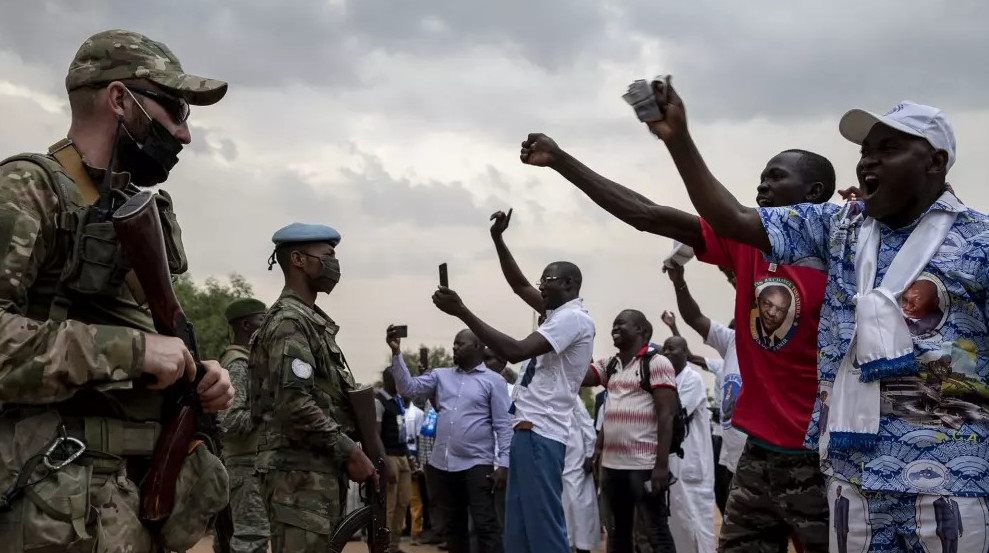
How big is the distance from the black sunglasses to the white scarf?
2309 mm

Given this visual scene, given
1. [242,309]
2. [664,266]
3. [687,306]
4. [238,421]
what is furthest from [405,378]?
[664,266]

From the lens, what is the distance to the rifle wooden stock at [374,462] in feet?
18.1

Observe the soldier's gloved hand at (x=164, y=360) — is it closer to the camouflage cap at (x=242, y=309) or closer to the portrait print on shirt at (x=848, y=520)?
the portrait print on shirt at (x=848, y=520)

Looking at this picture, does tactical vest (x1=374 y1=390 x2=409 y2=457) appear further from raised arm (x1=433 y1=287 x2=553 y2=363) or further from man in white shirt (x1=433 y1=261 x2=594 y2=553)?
raised arm (x1=433 y1=287 x2=553 y2=363)

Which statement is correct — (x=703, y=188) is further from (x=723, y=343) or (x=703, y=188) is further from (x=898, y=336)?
(x=723, y=343)

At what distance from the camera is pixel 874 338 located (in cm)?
329

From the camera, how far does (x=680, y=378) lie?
10719mm

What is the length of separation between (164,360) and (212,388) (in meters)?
0.27

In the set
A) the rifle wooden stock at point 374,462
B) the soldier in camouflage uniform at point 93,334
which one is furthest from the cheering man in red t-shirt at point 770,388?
the rifle wooden stock at point 374,462

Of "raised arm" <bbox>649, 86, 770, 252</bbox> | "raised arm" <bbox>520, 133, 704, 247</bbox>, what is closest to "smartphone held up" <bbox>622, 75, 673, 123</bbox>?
"raised arm" <bbox>649, 86, 770, 252</bbox>

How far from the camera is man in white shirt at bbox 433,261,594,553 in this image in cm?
707

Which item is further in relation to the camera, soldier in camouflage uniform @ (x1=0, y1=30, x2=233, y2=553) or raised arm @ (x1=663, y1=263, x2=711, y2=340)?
raised arm @ (x1=663, y1=263, x2=711, y2=340)

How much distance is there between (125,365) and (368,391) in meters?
2.92

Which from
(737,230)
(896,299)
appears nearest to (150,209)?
(737,230)
